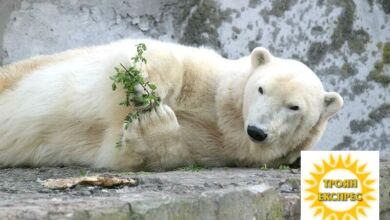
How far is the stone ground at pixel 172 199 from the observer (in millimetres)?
2631

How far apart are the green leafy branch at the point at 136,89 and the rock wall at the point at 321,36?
2.34 m

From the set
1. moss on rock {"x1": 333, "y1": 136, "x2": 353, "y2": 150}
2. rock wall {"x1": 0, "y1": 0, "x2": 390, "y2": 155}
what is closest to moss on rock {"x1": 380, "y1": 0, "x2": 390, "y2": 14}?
rock wall {"x1": 0, "y1": 0, "x2": 390, "y2": 155}

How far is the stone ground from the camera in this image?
263cm

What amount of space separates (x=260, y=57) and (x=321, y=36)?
7.38 feet

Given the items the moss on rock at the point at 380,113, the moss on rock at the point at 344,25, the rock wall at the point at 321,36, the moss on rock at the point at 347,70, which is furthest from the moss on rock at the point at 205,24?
the moss on rock at the point at 380,113

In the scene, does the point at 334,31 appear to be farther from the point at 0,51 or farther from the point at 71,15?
the point at 0,51

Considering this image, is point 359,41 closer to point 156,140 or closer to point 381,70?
point 381,70

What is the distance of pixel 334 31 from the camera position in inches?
273

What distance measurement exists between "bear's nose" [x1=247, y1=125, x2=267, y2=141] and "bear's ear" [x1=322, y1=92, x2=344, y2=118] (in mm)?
614

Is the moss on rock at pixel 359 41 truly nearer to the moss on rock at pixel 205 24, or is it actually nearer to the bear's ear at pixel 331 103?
the moss on rock at pixel 205 24

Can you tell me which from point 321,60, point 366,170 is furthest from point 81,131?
point 321,60

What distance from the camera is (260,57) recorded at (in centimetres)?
485

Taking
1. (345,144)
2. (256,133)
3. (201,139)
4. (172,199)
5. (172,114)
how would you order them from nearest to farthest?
(172,199) < (256,133) < (172,114) < (201,139) < (345,144)

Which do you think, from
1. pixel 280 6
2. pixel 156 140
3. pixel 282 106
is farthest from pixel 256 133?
pixel 280 6
